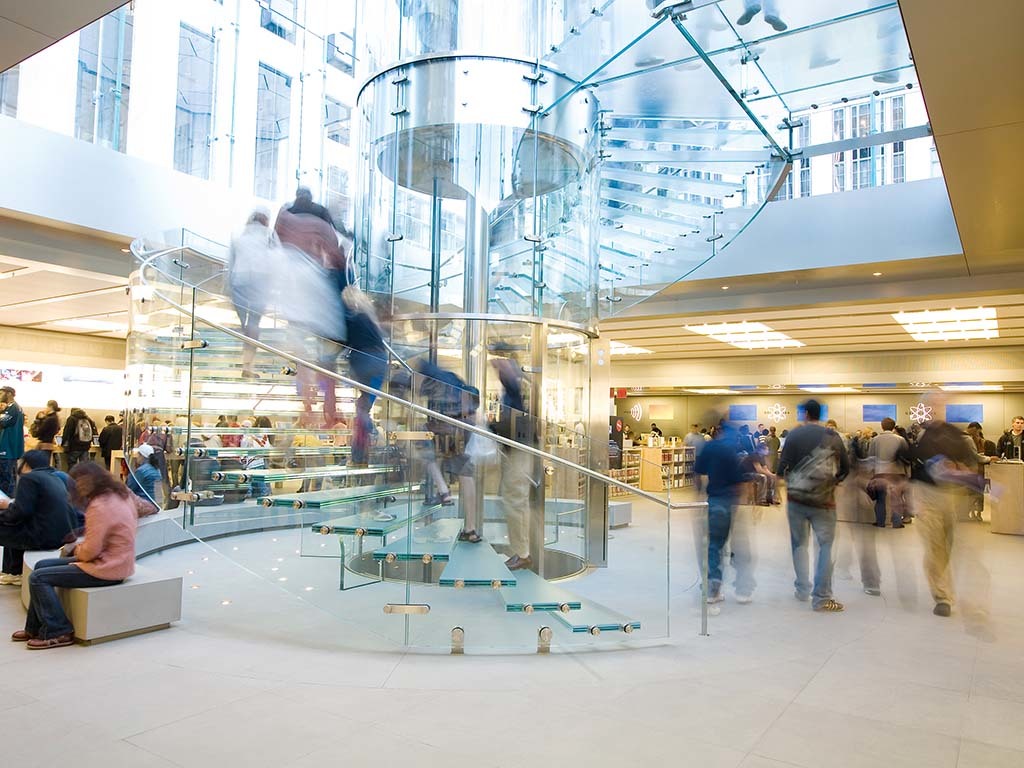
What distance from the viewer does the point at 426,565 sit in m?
5.09

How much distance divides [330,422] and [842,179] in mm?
7990

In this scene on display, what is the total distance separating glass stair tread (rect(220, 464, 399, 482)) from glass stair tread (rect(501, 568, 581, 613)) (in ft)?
3.90

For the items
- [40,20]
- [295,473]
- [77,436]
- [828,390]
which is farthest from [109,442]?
[828,390]

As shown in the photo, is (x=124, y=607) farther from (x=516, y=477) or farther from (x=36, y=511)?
(x=516, y=477)

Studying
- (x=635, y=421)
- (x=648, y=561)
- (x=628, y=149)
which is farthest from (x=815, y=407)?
(x=635, y=421)

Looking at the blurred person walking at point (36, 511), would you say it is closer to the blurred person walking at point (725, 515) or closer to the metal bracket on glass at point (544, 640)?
the metal bracket on glass at point (544, 640)

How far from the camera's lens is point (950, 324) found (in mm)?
14000

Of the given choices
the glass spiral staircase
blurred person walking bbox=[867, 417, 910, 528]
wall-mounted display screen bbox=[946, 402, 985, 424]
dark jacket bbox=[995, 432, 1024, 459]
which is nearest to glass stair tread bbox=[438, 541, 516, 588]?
the glass spiral staircase

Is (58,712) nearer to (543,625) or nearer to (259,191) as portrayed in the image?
(543,625)

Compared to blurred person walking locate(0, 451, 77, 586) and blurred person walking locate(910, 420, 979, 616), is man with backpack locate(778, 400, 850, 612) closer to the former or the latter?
blurred person walking locate(910, 420, 979, 616)

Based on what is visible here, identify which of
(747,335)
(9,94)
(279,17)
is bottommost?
(747,335)

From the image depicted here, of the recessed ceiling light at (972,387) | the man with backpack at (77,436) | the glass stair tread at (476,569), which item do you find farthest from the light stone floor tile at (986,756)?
the recessed ceiling light at (972,387)

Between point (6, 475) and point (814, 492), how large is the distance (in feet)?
30.3

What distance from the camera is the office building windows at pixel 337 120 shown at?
1319 cm
